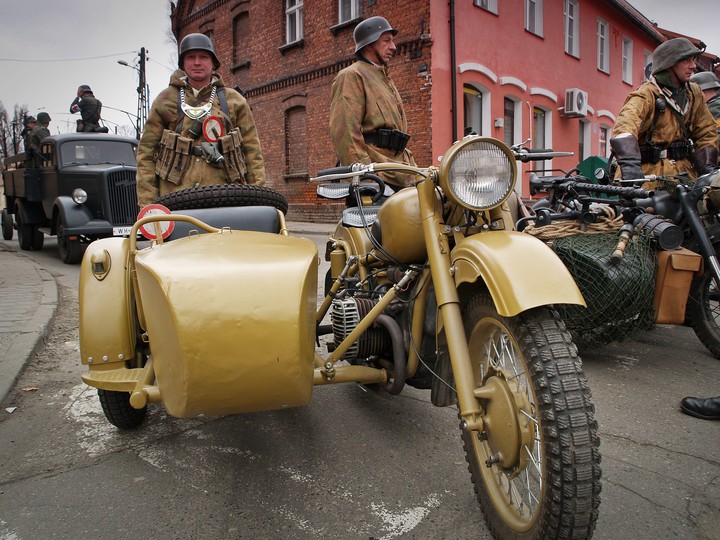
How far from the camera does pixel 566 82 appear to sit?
1711 centimetres

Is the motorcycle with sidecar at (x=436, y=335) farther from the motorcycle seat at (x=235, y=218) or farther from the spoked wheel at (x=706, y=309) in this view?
the spoked wheel at (x=706, y=309)

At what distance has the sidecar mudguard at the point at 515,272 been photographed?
160cm

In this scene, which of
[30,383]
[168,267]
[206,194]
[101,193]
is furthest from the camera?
[101,193]

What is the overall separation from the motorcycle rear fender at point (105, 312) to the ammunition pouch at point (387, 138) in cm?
199

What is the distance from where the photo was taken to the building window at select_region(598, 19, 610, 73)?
19.3 meters

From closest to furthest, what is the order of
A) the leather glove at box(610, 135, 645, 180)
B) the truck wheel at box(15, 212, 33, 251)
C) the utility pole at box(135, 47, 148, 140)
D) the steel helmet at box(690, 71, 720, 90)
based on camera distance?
the leather glove at box(610, 135, 645, 180) → the steel helmet at box(690, 71, 720, 90) → the truck wheel at box(15, 212, 33, 251) → the utility pole at box(135, 47, 148, 140)

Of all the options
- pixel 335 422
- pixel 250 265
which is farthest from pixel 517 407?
pixel 335 422

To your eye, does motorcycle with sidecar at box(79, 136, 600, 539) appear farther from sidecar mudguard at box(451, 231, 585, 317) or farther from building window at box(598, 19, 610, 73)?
building window at box(598, 19, 610, 73)

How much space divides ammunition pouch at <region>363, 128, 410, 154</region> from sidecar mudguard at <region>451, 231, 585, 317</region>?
221 cm

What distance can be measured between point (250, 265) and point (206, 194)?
1084mm

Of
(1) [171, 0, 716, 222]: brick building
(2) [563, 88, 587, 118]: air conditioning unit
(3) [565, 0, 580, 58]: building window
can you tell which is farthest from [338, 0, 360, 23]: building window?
(3) [565, 0, 580, 58]: building window

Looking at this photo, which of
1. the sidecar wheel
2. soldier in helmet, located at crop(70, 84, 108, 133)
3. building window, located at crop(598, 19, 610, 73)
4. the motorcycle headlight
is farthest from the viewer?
building window, located at crop(598, 19, 610, 73)

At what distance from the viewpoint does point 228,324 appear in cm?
170

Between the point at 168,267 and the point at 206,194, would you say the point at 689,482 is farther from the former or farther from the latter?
the point at 206,194
